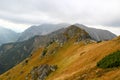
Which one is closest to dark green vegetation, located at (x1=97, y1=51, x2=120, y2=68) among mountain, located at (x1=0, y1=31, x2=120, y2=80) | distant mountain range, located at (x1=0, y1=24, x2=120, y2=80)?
distant mountain range, located at (x1=0, y1=24, x2=120, y2=80)

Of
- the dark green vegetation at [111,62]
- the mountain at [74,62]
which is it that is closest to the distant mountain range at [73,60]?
the mountain at [74,62]

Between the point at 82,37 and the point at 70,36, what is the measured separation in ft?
26.3

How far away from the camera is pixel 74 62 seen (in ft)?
297

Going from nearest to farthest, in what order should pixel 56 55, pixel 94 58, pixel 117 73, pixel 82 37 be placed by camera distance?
pixel 117 73, pixel 94 58, pixel 56 55, pixel 82 37

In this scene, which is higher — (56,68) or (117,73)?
(117,73)

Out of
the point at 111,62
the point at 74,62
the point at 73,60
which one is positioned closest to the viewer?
the point at 111,62

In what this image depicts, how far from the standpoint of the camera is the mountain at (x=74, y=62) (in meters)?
56.7

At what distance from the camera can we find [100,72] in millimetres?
54906

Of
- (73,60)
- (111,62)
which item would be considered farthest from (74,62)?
(111,62)

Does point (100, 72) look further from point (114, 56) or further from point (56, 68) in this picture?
point (56, 68)

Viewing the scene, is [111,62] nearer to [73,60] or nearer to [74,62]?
[74,62]

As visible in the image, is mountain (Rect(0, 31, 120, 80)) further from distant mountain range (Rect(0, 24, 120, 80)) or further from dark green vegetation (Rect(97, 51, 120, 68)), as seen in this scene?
dark green vegetation (Rect(97, 51, 120, 68))

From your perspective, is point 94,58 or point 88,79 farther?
point 94,58

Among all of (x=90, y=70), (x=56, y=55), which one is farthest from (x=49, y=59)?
(x=90, y=70)
